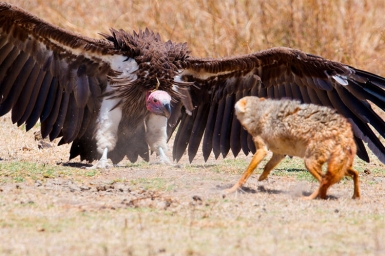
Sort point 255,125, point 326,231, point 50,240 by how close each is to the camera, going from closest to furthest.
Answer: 1. point 50,240
2. point 326,231
3. point 255,125

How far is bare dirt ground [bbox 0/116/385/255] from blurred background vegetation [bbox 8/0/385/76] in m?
5.59

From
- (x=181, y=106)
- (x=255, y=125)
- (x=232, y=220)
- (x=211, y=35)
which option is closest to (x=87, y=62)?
(x=181, y=106)

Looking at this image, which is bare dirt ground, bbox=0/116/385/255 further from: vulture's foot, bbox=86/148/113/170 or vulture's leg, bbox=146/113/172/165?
vulture's leg, bbox=146/113/172/165

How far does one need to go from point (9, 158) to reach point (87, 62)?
1.53 metres

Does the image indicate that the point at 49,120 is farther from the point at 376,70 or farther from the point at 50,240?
the point at 376,70

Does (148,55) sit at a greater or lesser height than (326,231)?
greater

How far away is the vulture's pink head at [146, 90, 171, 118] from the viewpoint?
8.62m

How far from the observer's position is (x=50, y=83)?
894cm

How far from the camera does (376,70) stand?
46.0 feet

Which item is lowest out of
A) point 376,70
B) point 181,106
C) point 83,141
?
point 83,141

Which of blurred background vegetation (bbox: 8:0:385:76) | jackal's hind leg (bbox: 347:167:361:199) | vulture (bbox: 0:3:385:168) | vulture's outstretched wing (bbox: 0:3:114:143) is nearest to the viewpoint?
jackal's hind leg (bbox: 347:167:361:199)

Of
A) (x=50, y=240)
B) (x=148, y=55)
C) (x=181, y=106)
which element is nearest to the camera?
(x=50, y=240)

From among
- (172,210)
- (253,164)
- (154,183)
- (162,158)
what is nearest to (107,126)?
(162,158)

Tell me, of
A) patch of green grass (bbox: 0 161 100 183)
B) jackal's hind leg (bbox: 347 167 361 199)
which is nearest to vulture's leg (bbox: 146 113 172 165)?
patch of green grass (bbox: 0 161 100 183)
